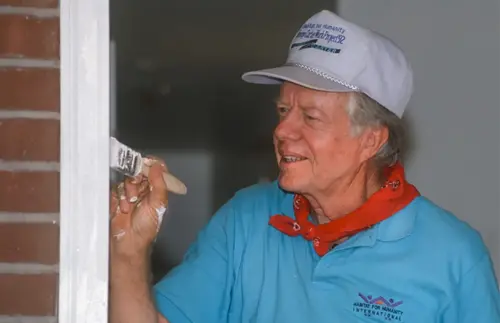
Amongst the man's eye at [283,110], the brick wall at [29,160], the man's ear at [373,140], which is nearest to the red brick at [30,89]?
the brick wall at [29,160]

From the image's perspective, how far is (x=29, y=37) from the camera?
1248 millimetres

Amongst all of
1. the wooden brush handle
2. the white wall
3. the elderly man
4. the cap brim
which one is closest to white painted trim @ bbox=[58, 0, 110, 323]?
the wooden brush handle

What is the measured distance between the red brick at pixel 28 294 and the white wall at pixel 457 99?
5.92ft

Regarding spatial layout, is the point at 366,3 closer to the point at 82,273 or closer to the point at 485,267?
the point at 485,267

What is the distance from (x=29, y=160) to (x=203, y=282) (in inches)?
23.8

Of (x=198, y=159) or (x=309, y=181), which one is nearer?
(x=309, y=181)

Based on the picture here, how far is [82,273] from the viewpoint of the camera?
48.4 inches

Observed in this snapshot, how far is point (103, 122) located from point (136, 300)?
49 cm

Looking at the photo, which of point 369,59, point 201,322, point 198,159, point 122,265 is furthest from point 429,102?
point 198,159

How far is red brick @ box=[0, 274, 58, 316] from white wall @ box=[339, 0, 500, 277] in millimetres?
1803

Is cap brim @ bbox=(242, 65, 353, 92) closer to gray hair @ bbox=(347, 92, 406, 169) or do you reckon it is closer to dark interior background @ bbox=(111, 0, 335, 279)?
gray hair @ bbox=(347, 92, 406, 169)

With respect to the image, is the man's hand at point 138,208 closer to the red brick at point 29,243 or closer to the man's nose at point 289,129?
the red brick at point 29,243

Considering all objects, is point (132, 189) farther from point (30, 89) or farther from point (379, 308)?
point (379, 308)

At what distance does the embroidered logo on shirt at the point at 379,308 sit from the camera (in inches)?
67.8
